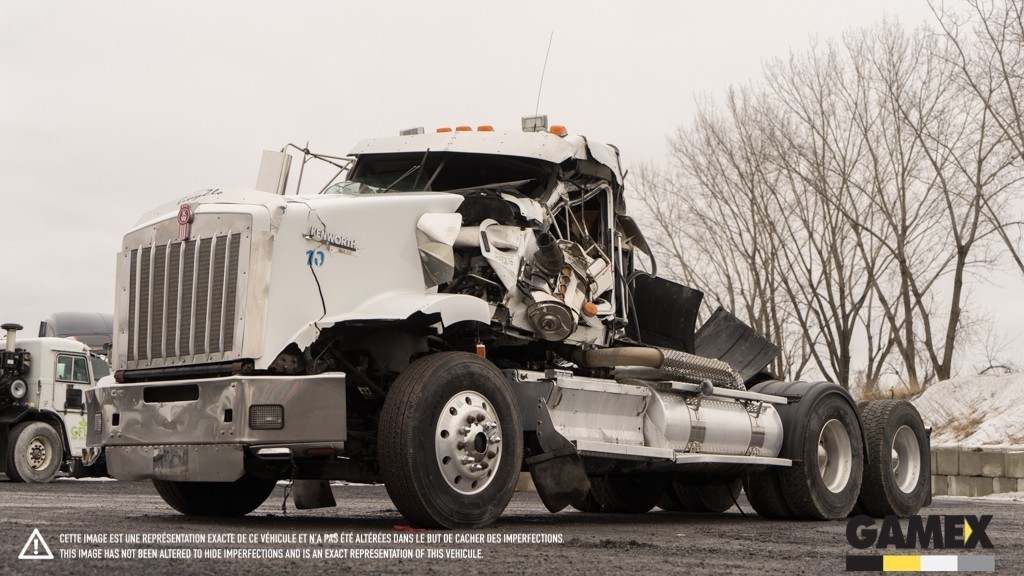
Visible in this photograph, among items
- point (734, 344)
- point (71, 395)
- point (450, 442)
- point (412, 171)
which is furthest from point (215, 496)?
point (71, 395)

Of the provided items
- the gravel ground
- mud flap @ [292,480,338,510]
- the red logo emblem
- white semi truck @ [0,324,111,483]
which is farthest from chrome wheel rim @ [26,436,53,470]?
the red logo emblem

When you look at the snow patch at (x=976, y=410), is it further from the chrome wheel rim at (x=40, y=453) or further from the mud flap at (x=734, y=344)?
the chrome wheel rim at (x=40, y=453)

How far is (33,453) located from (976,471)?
16441mm

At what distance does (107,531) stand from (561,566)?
10.2 feet

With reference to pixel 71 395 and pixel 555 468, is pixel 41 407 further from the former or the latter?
pixel 555 468

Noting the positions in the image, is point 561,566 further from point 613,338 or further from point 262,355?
point 613,338

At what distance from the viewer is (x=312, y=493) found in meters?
9.30

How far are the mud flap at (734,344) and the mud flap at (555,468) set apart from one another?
313 centimetres

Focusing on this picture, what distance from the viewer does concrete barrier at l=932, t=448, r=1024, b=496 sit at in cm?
2100

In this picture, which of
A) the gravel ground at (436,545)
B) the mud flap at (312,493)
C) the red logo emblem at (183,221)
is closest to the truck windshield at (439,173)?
the red logo emblem at (183,221)

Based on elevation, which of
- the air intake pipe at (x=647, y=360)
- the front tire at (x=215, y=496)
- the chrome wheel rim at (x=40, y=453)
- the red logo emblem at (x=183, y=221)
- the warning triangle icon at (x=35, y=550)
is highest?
the red logo emblem at (x=183, y=221)

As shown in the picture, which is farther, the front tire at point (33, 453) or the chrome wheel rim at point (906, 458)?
the front tire at point (33, 453)

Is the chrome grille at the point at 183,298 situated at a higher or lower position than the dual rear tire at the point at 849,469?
higher

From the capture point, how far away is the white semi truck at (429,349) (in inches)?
314
